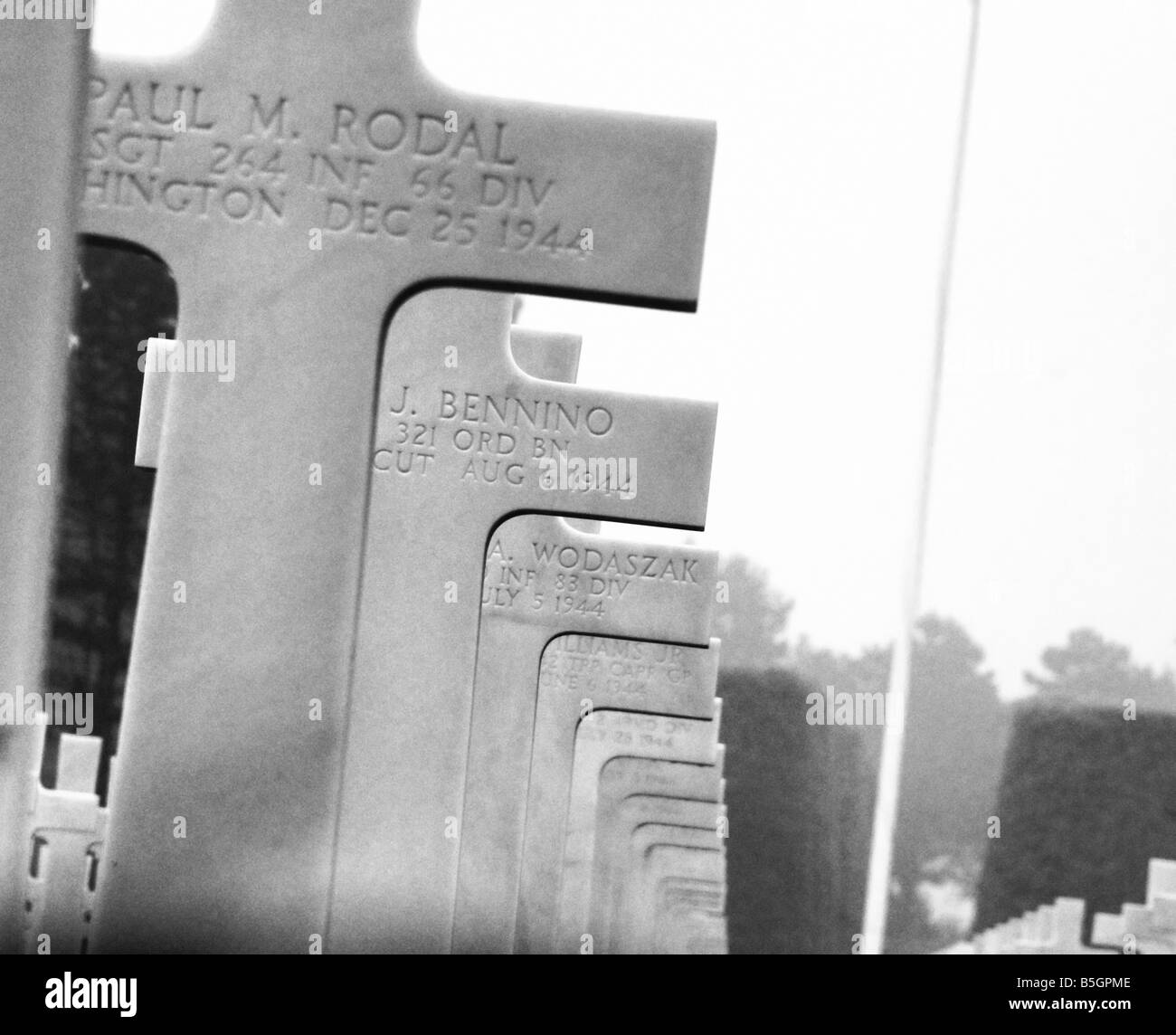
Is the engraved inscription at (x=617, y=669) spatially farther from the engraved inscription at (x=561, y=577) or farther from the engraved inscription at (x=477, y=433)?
the engraved inscription at (x=477, y=433)

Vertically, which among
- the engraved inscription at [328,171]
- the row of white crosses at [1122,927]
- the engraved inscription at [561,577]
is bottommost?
the row of white crosses at [1122,927]

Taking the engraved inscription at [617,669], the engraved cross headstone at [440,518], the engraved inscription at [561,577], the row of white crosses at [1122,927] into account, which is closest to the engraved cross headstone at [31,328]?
the engraved cross headstone at [440,518]

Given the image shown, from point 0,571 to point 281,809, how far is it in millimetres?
2791

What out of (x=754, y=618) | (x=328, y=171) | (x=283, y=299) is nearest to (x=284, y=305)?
(x=283, y=299)

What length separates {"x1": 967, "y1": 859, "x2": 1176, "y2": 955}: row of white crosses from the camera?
13.0 meters

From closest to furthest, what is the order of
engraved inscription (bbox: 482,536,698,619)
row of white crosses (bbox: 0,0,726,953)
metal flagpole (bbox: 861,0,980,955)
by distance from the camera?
row of white crosses (bbox: 0,0,726,953)
engraved inscription (bbox: 482,536,698,619)
metal flagpole (bbox: 861,0,980,955)

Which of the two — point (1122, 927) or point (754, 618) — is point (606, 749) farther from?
point (754, 618)

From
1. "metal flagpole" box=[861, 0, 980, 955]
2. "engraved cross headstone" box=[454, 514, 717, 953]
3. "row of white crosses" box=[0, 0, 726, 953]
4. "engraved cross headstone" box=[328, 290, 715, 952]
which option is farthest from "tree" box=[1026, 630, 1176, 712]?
"row of white crosses" box=[0, 0, 726, 953]

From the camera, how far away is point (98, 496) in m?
21.4

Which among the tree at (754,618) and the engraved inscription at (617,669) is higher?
the tree at (754,618)

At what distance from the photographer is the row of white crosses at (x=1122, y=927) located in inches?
513

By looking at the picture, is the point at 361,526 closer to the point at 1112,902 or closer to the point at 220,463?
the point at 220,463

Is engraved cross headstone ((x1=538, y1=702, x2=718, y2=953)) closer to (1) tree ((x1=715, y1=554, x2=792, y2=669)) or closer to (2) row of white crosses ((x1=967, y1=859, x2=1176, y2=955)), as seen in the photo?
(2) row of white crosses ((x1=967, y1=859, x2=1176, y2=955))

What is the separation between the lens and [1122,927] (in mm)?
13969
